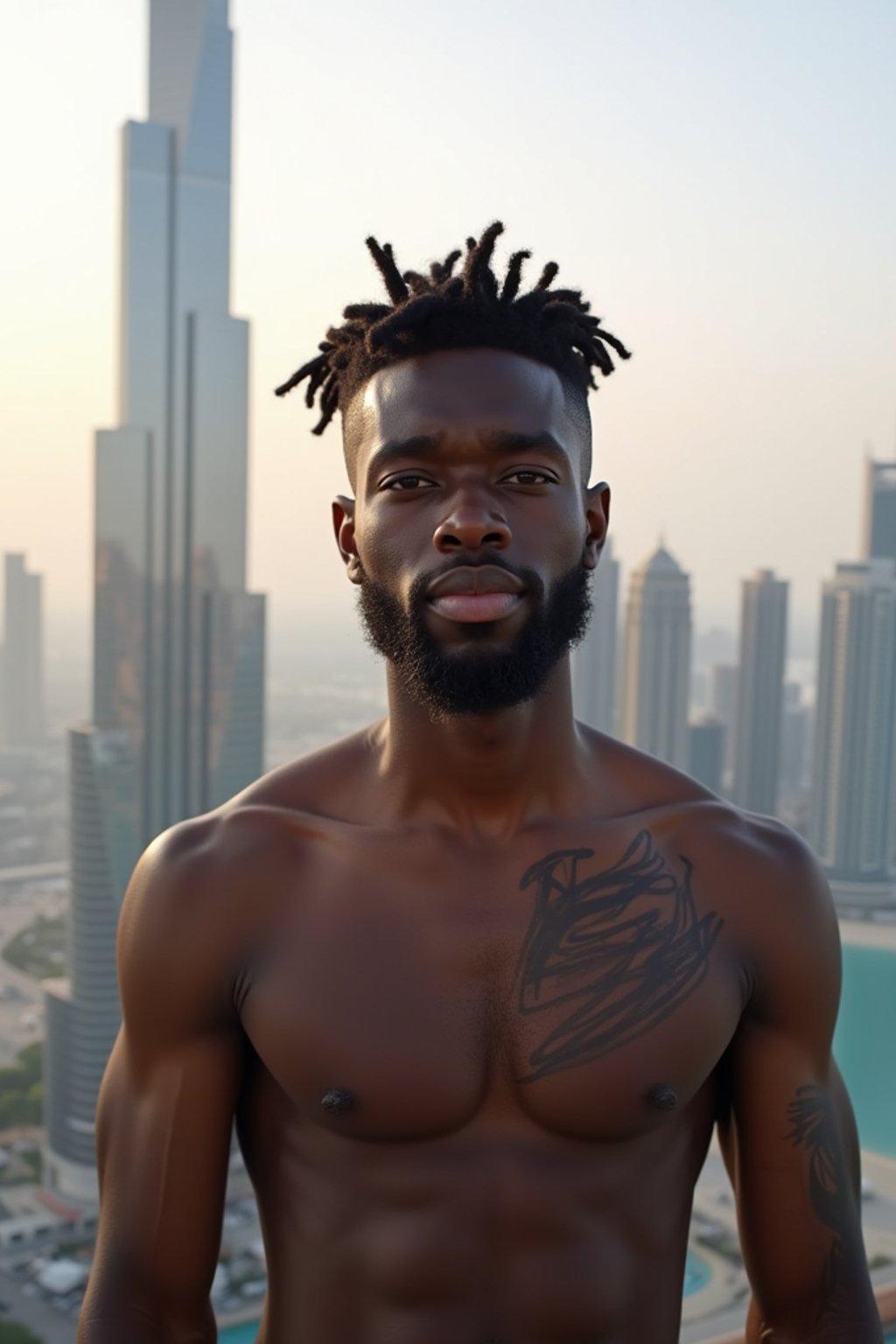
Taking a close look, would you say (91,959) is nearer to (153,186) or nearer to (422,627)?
(153,186)

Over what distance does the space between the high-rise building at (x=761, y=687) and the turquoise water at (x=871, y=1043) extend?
27.5ft

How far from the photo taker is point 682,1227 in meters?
1.97

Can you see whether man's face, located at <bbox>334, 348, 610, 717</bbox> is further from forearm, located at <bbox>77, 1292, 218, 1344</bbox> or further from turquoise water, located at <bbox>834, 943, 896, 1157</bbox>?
turquoise water, located at <bbox>834, 943, 896, 1157</bbox>

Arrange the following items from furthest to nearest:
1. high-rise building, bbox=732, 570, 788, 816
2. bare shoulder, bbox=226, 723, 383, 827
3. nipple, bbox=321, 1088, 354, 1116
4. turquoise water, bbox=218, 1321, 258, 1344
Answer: high-rise building, bbox=732, 570, 788, 816 → turquoise water, bbox=218, 1321, 258, 1344 → bare shoulder, bbox=226, 723, 383, 827 → nipple, bbox=321, 1088, 354, 1116

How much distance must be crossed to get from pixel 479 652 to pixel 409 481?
262 millimetres

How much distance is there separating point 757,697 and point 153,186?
21.1 meters

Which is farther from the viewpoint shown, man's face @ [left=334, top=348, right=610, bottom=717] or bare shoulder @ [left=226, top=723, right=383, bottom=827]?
bare shoulder @ [left=226, top=723, right=383, bottom=827]

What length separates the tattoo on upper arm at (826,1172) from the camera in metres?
1.94

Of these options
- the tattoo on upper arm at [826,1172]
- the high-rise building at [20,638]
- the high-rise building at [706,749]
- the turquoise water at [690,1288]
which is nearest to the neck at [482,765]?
the tattoo on upper arm at [826,1172]

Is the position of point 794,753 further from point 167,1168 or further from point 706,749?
point 167,1168

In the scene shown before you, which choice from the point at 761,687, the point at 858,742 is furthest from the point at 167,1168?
the point at 761,687

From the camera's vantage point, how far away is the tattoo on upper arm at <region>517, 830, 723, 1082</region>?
1.86m

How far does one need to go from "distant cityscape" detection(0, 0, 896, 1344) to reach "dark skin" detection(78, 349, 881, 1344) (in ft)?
74.0

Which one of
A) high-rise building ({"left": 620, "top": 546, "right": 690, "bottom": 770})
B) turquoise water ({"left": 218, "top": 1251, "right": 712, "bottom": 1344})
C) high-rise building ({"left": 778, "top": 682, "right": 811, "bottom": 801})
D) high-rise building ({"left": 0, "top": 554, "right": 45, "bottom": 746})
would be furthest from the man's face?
high-rise building ({"left": 778, "top": 682, "right": 811, "bottom": 801})
